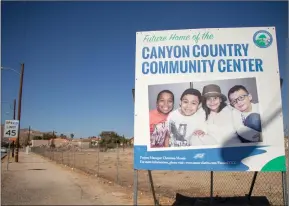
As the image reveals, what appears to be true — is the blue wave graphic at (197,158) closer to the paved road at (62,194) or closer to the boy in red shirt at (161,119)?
the boy in red shirt at (161,119)

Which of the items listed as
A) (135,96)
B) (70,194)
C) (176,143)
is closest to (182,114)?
(176,143)

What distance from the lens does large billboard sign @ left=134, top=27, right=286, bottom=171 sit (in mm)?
4836

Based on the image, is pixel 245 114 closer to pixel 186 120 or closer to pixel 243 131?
pixel 243 131

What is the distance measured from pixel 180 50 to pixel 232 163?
1894mm

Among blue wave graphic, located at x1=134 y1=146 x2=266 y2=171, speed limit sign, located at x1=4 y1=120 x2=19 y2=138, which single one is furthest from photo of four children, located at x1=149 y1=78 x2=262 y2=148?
speed limit sign, located at x1=4 y1=120 x2=19 y2=138

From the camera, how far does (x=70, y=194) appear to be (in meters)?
9.41

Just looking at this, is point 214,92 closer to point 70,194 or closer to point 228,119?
point 228,119

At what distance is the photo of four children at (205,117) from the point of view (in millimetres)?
4883

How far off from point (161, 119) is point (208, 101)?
0.77 meters

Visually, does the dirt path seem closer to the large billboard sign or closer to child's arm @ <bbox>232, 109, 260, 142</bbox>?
the large billboard sign

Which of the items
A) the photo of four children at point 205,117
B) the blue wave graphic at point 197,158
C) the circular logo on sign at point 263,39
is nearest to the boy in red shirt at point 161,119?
the photo of four children at point 205,117

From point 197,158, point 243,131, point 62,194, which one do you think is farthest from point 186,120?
point 62,194

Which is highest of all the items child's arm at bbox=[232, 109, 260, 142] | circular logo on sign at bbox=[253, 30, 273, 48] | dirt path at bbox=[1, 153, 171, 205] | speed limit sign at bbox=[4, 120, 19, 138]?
circular logo on sign at bbox=[253, 30, 273, 48]

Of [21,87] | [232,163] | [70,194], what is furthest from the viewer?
[21,87]
